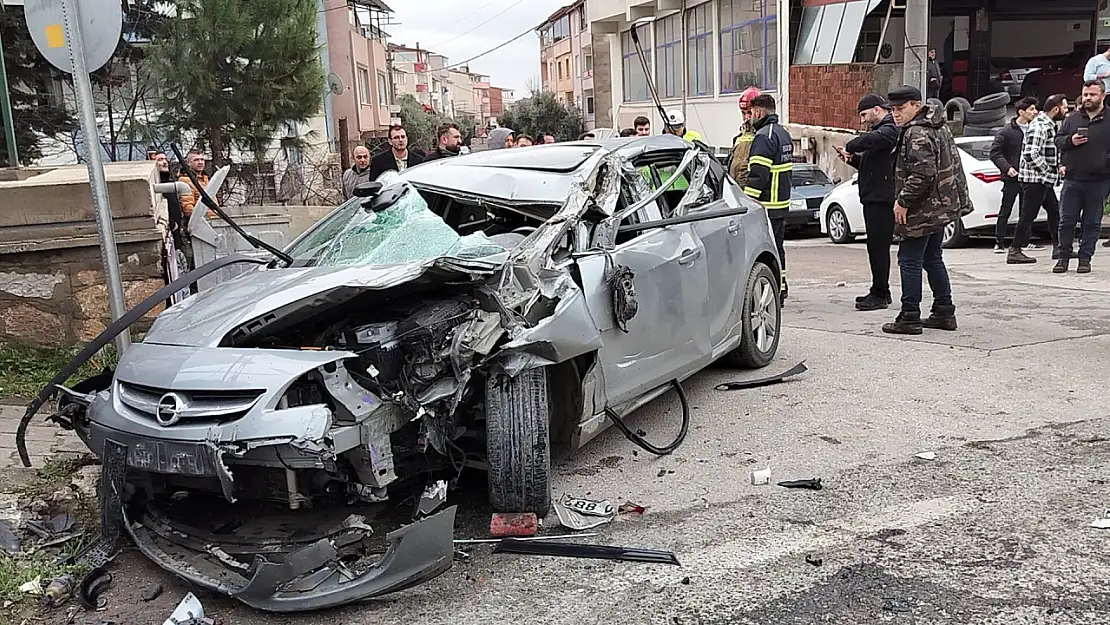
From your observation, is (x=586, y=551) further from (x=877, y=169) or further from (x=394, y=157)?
(x=394, y=157)

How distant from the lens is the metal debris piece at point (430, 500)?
3826mm

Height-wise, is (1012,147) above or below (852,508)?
above

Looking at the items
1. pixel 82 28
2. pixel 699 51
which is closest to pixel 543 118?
pixel 699 51

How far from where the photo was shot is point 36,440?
5309mm

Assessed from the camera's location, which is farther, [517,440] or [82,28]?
[82,28]

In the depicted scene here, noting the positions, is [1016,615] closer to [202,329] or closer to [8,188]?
[202,329]

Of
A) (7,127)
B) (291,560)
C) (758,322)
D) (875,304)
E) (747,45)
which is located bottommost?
(875,304)

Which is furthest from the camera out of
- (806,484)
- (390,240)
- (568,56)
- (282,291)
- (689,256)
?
(568,56)

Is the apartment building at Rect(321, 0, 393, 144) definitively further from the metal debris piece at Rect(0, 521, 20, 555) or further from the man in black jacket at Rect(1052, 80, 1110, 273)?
the metal debris piece at Rect(0, 521, 20, 555)

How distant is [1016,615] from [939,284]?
4531 millimetres

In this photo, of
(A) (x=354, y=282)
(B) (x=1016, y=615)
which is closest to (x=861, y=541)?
(B) (x=1016, y=615)

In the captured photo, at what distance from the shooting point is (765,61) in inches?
982

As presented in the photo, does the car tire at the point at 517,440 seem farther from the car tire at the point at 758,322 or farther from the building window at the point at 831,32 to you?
the building window at the point at 831,32

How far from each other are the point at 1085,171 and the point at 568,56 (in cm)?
7435
